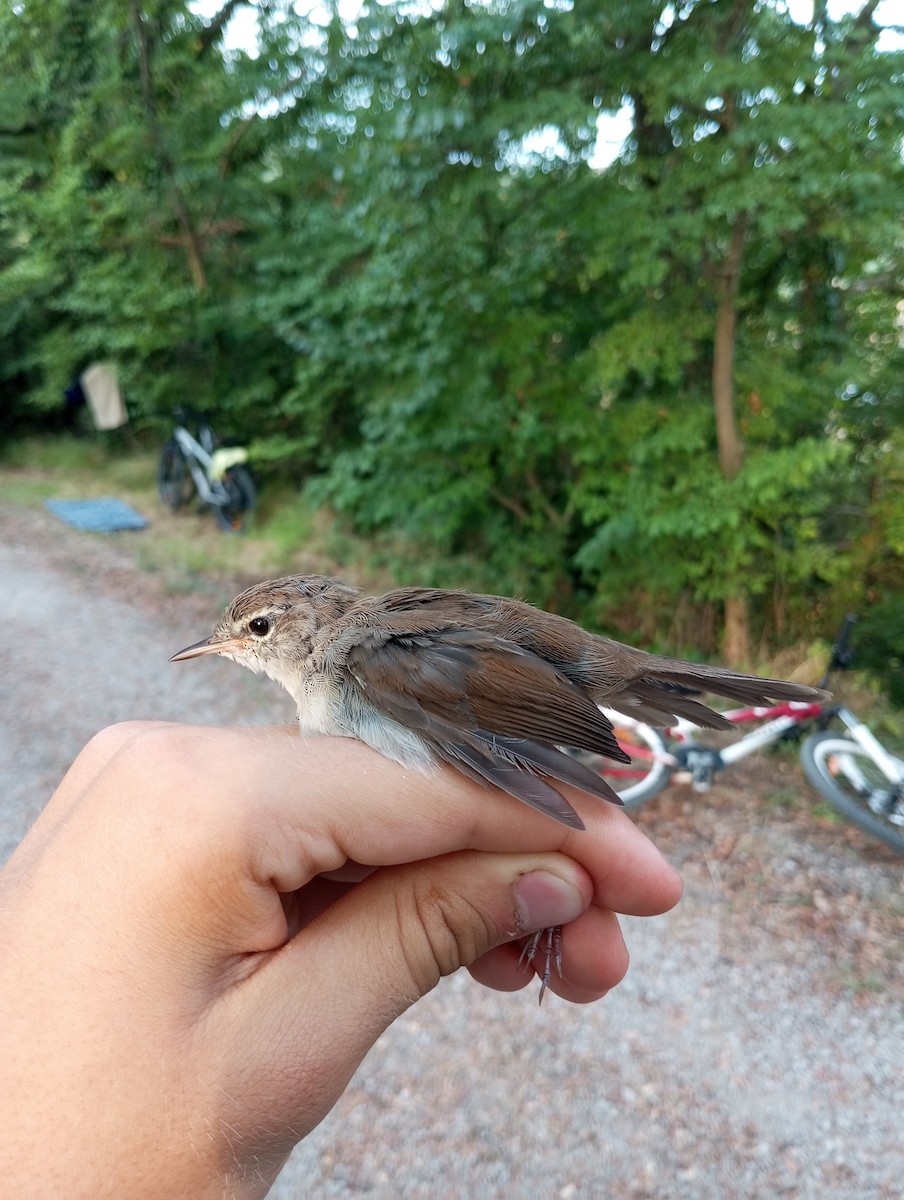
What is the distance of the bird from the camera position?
180 centimetres

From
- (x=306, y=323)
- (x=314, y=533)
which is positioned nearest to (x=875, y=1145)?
(x=314, y=533)

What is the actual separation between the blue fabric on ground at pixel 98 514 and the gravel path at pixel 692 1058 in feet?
20.5

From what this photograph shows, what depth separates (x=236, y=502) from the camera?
34.2ft

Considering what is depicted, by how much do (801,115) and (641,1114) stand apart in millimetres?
5072

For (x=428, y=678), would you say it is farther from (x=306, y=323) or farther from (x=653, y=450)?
(x=306, y=323)

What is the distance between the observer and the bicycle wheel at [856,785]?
4.33m

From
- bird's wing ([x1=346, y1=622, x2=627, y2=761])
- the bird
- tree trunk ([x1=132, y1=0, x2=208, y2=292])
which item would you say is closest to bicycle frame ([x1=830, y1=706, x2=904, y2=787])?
the bird

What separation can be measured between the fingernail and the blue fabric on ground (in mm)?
10247

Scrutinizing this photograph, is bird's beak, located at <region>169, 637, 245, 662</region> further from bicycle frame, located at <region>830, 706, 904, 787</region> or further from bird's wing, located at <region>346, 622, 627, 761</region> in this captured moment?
bicycle frame, located at <region>830, 706, 904, 787</region>

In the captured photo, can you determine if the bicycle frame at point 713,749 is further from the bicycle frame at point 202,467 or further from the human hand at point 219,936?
the bicycle frame at point 202,467

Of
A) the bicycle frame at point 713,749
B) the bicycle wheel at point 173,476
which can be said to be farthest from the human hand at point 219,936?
the bicycle wheel at point 173,476

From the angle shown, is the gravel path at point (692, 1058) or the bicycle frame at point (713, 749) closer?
the gravel path at point (692, 1058)

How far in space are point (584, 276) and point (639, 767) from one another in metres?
3.68

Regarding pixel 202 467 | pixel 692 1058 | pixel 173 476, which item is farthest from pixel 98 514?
pixel 692 1058
